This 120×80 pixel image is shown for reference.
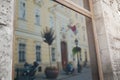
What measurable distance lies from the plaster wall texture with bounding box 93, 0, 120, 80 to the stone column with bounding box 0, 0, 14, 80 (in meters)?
1.48

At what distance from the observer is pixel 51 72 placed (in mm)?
1667

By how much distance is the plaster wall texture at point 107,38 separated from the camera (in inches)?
83.0

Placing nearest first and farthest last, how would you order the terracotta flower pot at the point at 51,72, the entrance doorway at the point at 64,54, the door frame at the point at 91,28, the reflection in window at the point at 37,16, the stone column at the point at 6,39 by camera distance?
the stone column at the point at 6,39 < the terracotta flower pot at the point at 51,72 < the reflection in window at the point at 37,16 < the entrance doorway at the point at 64,54 < the door frame at the point at 91,28

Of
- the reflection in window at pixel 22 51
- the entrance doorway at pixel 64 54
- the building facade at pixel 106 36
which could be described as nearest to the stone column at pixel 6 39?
the reflection in window at pixel 22 51

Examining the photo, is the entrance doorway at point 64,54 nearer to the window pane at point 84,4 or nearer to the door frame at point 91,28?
the door frame at point 91,28

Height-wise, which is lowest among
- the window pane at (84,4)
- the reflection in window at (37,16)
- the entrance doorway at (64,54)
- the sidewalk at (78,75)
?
the sidewalk at (78,75)

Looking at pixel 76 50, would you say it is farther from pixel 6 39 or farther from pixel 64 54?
pixel 6 39

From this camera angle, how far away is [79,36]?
222 centimetres

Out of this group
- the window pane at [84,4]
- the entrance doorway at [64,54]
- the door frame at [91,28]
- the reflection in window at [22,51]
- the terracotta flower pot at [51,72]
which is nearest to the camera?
the reflection in window at [22,51]

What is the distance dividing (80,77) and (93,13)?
993mm

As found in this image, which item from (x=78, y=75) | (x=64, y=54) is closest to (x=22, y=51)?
(x=64, y=54)

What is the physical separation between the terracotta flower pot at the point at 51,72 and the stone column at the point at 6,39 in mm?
669

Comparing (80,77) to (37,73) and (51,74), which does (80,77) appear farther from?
(37,73)

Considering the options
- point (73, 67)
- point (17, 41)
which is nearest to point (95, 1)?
point (73, 67)
